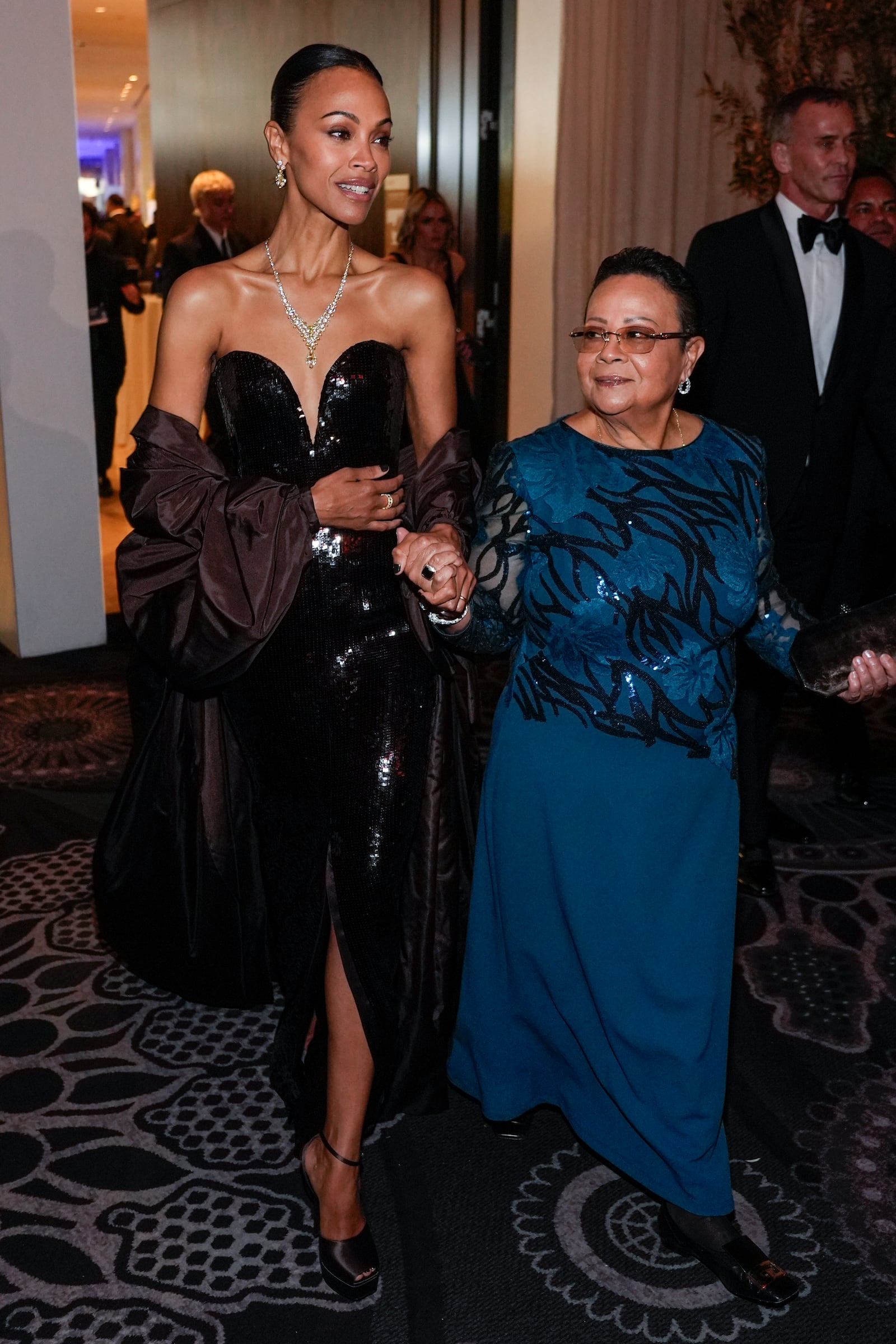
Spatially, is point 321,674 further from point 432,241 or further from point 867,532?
point 432,241

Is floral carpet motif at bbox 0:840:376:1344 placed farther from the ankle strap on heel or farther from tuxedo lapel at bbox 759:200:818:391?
tuxedo lapel at bbox 759:200:818:391

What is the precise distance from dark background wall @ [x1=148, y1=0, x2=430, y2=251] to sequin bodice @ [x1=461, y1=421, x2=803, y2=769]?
15.1ft

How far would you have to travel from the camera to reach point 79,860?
3.73 m

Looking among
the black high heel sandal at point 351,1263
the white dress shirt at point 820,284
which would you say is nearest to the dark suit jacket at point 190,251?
the white dress shirt at point 820,284

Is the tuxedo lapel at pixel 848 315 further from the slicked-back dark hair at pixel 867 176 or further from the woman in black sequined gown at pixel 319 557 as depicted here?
the woman in black sequined gown at pixel 319 557

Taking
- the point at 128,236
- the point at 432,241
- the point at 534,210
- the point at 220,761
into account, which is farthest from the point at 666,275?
the point at 128,236

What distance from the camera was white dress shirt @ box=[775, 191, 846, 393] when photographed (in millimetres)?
3531

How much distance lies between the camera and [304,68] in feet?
7.04

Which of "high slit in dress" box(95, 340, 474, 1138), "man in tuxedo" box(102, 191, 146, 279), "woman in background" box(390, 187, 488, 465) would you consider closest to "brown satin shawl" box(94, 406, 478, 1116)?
"high slit in dress" box(95, 340, 474, 1138)

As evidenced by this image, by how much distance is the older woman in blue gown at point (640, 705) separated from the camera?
2062 mm

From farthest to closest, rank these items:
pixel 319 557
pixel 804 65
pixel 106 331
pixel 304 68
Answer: pixel 106 331, pixel 804 65, pixel 319 557, pixel 304 68

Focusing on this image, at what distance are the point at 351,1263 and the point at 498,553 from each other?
1127mm

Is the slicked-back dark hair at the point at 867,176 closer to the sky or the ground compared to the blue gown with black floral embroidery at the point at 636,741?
closer to the sky

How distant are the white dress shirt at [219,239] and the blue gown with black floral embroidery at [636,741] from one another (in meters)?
4.64
